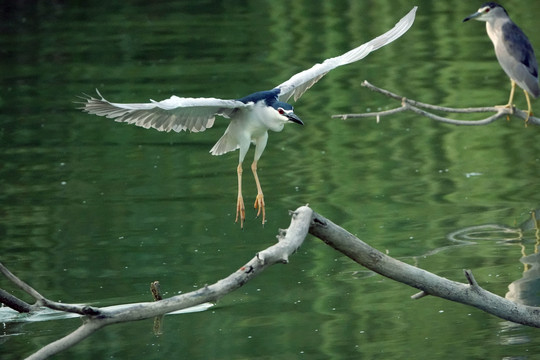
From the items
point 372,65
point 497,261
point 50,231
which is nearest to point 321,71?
point 497,261

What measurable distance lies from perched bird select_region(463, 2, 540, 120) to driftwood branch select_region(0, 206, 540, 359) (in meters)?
3.67

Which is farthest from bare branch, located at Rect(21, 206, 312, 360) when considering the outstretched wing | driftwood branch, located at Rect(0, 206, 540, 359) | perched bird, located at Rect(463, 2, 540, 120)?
perched bird, located at Rect(463, 2, 540, 120)

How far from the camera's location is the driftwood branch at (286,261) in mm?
3633

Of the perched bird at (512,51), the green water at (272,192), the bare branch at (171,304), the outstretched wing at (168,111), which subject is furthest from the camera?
the perched bird at (512,51)

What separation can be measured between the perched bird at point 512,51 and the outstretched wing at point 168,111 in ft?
10.4

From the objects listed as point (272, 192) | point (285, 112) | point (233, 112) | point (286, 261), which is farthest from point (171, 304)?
point (272, 192)

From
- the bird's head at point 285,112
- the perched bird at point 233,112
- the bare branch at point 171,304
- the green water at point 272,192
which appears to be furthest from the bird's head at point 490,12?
the bare branch at point 171,304

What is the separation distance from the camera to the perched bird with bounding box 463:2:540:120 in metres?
8.28

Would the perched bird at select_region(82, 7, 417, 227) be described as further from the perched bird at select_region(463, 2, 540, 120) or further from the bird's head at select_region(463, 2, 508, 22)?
the bird's head at select_region(463, 2, 508, 22)

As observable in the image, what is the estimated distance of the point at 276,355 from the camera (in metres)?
5.89

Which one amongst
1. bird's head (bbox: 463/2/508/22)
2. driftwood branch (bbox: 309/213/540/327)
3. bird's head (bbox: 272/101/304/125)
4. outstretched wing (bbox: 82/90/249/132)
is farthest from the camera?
bird's head (bbox: 463/2/508/22)

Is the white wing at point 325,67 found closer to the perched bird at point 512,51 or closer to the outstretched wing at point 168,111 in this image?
the outstretched wing at point 168,111

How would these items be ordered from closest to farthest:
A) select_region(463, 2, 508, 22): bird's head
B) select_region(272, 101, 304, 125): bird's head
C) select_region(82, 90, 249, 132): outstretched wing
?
1. select_region(82, 90, 249, 132): outstretched wing
2. select_region(272, 101, 304, 125): bird's head
3. select_region(463, 2, 508, 22): bird's head

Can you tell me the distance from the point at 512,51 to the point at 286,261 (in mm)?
4981
